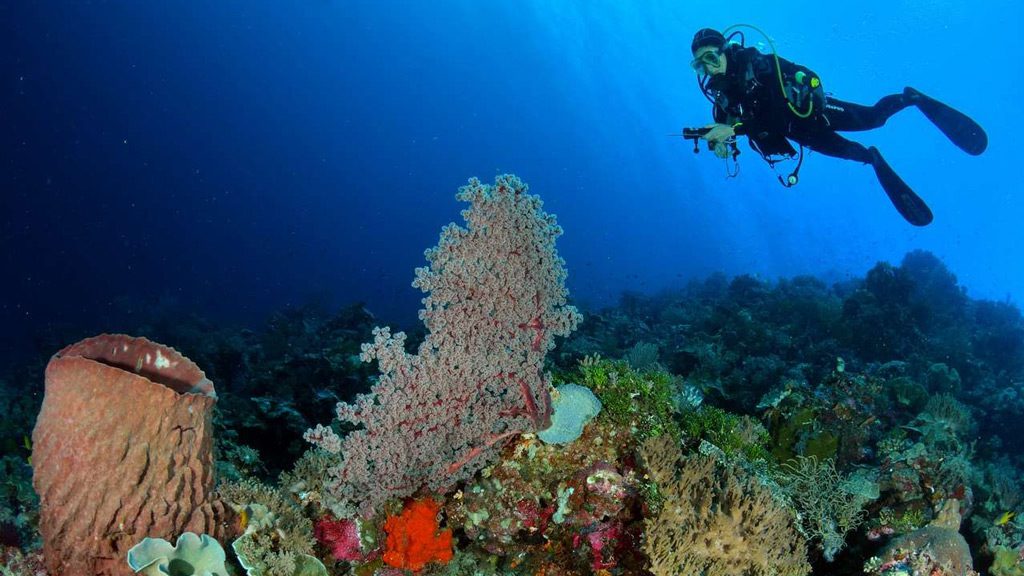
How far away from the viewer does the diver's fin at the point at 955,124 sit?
34.7 feet

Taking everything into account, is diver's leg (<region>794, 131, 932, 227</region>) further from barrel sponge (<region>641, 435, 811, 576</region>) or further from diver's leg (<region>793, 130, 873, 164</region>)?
barrel sponge (<region>641, 435, 811, 576</region>)

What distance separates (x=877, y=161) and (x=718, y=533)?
9995 mm

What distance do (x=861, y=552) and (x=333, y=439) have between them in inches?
190

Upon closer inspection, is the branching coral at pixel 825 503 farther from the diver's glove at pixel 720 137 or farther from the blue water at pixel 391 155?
the blue water at pixel 391 155

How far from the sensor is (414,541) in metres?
4.09

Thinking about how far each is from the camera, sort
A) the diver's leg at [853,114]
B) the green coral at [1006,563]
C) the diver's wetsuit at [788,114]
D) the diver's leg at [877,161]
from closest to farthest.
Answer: the green coral at [1006,563] < the diver's wetsuit at [788,114] < the diver's leg at [877,161] < the diver's leg at [853,114]

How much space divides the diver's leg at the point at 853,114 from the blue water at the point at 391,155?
26.6 metres

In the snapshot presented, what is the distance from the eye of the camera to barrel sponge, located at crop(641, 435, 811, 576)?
362 centimetres

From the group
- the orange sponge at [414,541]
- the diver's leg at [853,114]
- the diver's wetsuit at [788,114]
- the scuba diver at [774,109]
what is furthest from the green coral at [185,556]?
the diver's leg at [853,114]

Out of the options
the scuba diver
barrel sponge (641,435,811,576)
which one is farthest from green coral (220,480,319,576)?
the scuba diver

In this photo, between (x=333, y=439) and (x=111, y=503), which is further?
(x=333, y=439)

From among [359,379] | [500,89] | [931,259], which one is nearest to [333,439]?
[359,379]

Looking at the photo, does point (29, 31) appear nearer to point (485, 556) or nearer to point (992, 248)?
point (485, 556)

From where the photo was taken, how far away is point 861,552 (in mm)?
4523
